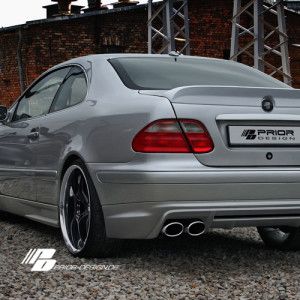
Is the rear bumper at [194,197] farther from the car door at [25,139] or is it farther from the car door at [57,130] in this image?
the car door at [25,139]

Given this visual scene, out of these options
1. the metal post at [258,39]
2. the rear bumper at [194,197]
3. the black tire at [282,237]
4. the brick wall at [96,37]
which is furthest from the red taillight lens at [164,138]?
the brick wall at [96,37]

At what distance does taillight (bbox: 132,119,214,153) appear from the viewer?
4.50 m

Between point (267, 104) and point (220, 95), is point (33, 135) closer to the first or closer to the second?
point (220, 95)

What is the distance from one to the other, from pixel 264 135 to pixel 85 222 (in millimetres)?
1308

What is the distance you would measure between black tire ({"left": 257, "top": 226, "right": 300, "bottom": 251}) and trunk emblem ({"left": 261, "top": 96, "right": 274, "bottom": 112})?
3.62 ft

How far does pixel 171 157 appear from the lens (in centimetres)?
449

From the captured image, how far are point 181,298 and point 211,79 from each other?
1.79 metres

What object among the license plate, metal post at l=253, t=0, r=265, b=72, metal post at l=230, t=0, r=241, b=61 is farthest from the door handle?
metal post at l=230, t=0, r=241, b=61

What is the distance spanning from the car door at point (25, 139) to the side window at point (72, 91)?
12 centimetres

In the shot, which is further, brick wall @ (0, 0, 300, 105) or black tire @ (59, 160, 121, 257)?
brick wall @ (0, 0, 300, 105)

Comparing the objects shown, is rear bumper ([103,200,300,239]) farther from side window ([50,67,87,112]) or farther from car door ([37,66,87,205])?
side window ([50,67,87,112])

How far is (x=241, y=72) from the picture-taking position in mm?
5684

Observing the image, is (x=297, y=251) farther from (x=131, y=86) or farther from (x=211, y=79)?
(x=131, y=86)

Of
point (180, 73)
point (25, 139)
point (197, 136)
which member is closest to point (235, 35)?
point (25, 139)
